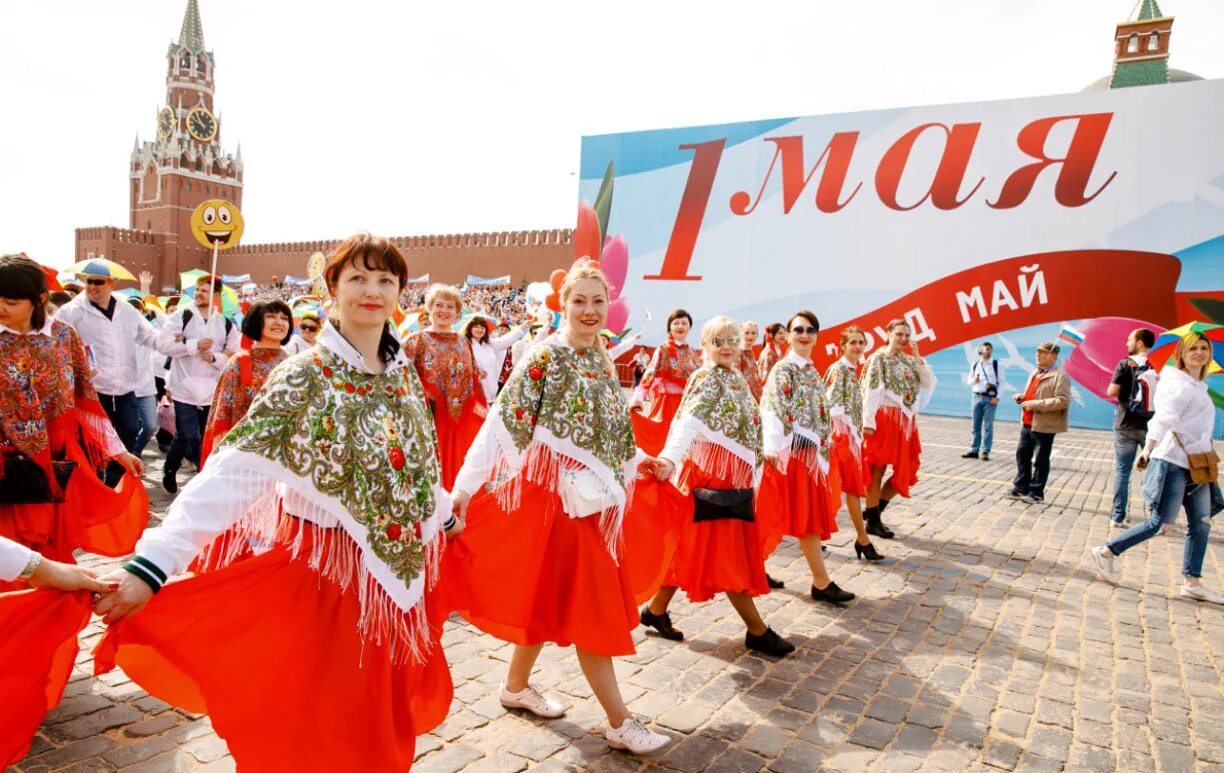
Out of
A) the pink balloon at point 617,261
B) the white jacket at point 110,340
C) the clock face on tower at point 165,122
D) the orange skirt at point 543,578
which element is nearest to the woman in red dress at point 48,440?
the orange skirt at point 543,578


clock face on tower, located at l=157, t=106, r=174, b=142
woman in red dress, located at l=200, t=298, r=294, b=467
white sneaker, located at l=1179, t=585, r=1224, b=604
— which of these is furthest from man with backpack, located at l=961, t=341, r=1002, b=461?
clock face on tower, located at l=157, t=106, r=174, b=142

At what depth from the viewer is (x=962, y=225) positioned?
1814 centimetres

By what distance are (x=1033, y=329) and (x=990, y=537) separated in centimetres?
1259

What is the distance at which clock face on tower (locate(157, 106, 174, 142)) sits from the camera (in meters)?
74.8

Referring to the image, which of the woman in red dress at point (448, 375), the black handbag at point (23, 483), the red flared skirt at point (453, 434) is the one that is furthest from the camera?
the red flared skirt at point (453, 434)

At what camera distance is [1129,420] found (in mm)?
7535

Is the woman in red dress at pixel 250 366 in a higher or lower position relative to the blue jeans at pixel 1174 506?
higher

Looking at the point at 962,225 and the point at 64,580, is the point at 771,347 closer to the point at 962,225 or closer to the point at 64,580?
the point at 64,580

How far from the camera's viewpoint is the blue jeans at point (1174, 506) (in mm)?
5387

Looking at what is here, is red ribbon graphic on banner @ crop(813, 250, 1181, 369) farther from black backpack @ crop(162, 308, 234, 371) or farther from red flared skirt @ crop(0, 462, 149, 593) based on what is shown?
red flared skirt @ crop(0, 462, 149, 593)

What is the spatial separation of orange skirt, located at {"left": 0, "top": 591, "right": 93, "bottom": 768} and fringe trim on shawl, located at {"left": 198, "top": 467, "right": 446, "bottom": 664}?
15.6 inches

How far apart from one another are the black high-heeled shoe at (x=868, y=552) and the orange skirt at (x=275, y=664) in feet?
15.3

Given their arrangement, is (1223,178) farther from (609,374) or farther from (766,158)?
(609,374)

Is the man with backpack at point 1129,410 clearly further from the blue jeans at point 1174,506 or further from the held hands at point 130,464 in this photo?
the held hands at point 130,464
